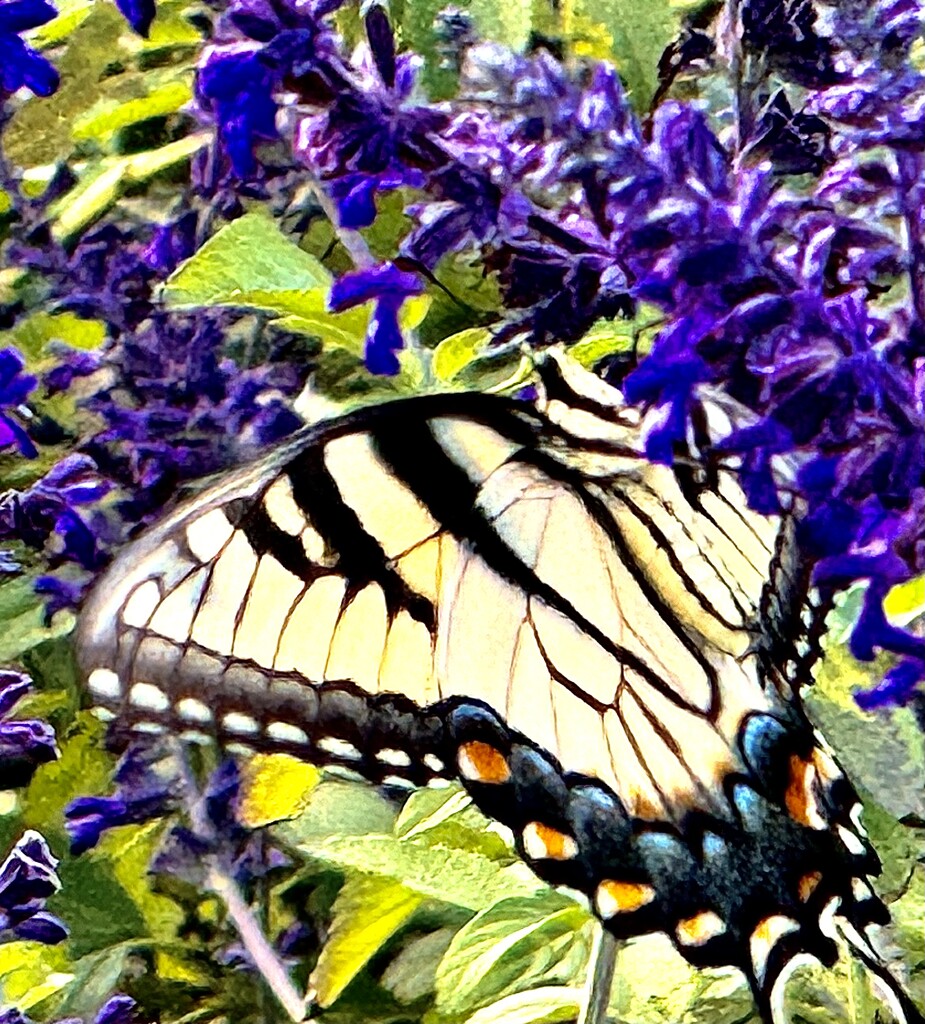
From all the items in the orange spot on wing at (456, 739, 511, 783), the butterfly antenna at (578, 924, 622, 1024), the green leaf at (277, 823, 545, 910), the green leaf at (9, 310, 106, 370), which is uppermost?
Result: the green leaf at (9, 310, 106, 370)

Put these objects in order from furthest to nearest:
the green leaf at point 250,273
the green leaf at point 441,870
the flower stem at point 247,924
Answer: the flower stem at point 247,924
the green leaf at point 441,870
the green leaf at point 250,273

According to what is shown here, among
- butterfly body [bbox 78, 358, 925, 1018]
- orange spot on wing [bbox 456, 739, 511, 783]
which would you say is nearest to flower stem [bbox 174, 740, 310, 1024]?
butterfly body [bbox 78, 358, 925, 1018]

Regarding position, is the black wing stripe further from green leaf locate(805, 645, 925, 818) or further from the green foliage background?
green leaf locate(805, 645, 925, 818)

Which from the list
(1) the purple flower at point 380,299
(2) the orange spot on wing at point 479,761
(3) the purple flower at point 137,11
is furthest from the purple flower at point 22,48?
(2) the orange spot on wing at point 479,761

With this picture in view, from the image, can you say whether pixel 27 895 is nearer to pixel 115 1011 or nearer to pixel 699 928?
pixel 115 1011

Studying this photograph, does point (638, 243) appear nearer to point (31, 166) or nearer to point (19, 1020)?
point (31, 166)

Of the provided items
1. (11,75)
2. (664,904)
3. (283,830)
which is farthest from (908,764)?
(11,75)

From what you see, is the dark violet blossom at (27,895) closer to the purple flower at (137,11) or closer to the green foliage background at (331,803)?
the green foliage background at (331,803)
